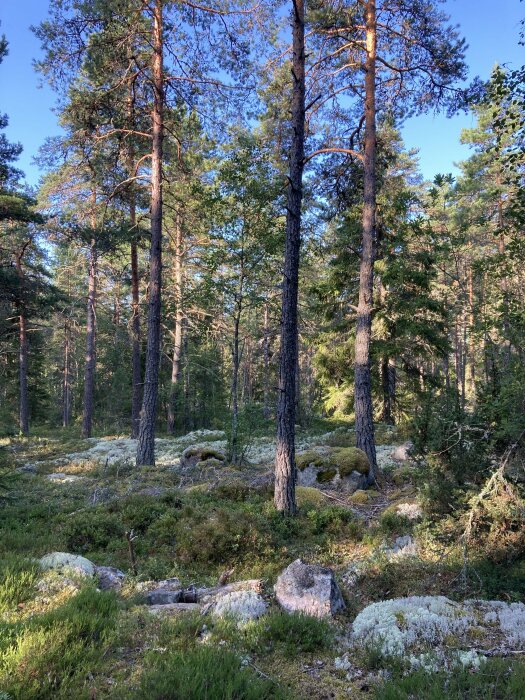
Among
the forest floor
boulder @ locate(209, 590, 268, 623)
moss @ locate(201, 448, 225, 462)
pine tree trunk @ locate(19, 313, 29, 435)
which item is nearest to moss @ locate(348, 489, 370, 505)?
the forest floor

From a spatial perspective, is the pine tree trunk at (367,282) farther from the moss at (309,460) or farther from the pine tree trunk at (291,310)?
the pine tree trunk at (291,310)

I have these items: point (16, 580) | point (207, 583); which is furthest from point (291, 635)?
A: point (16, 580)

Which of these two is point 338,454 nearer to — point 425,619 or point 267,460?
point 267,460

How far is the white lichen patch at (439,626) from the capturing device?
11.4 feet

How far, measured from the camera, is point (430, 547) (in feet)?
19.4

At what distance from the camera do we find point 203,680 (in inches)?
107

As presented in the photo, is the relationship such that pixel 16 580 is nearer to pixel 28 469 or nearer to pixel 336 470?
pixel 336 470

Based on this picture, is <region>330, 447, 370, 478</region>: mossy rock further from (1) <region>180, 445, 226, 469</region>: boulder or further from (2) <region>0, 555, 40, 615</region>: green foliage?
(2) <region>0, 555, 40, 615</region>: green foliage

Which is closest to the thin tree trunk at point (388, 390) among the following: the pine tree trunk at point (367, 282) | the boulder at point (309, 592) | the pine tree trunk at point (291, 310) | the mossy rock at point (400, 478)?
the pine tree trunk at point (367, 282)

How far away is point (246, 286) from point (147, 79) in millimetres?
6344

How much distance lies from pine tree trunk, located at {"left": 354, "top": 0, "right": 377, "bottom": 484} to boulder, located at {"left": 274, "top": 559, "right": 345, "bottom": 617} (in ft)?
19.6

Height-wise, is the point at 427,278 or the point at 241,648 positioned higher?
the point at 427,278

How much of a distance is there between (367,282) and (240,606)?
8301mm

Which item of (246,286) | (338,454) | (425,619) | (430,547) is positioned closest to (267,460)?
(338,454)
